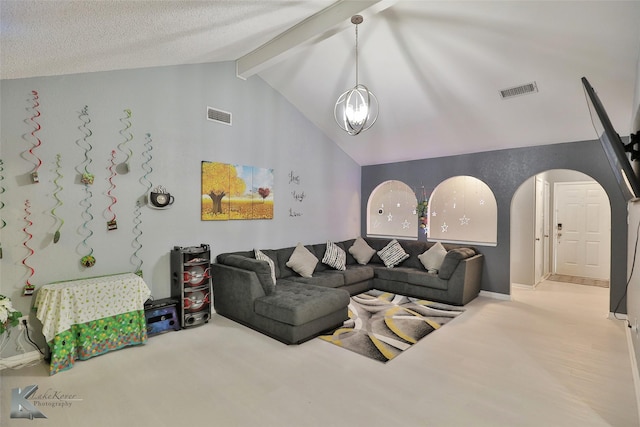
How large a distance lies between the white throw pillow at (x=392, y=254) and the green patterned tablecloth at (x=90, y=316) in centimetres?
373

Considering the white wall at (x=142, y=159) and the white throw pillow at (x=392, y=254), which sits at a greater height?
the white wall at (x=142, y=159)

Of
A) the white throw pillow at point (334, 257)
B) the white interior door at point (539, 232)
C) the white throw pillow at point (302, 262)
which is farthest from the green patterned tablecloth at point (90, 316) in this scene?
the white interior door at point (539, 232)

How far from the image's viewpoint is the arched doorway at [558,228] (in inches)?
224

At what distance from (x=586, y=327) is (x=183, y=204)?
505 cm

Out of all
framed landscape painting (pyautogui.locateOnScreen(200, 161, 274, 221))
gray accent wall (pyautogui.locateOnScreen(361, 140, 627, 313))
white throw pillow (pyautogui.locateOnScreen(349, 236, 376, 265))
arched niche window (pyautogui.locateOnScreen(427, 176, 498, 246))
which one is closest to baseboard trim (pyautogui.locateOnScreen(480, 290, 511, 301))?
gray accent wall (pyautogui.locateOnScreen(361, 140, 627, 313))

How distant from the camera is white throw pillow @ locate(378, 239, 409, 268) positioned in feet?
17.9

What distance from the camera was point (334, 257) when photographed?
5246mm

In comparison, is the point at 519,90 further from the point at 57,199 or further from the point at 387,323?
the point at 57,199

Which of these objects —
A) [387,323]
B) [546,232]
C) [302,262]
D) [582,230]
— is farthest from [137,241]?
[582,230]

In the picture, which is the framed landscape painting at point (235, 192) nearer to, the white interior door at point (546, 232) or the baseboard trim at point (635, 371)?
the baseboard trim at point (635, 371)

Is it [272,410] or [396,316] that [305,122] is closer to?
[396,316]

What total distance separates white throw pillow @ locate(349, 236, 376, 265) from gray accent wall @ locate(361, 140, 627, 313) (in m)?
1.39

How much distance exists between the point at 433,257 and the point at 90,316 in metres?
4.43

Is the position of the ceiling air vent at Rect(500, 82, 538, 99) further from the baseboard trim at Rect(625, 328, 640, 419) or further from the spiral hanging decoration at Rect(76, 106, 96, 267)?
the spiral hanging decoration at Rect(76, 106, 96, 267)
